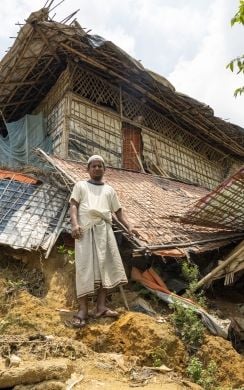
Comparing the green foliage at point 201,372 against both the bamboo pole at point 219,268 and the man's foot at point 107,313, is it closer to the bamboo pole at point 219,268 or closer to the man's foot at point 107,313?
the man's foot at point 107,313

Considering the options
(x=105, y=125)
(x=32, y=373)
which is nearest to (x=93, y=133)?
(x=105, y=125)

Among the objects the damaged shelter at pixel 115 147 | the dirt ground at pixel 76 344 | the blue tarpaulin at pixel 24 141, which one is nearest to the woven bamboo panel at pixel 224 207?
the damaged shelter at pixel 115 147

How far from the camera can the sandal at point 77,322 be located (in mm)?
4539

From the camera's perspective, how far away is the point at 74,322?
4.58 meters

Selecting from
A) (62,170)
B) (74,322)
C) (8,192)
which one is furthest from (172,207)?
(74,322)

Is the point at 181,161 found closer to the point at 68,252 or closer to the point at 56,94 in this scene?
the point at 56,94

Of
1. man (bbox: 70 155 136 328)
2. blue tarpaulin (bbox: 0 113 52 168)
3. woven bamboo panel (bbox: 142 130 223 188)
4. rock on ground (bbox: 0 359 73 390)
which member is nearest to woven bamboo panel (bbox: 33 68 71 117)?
blue tarpaulin (bbox: 0 113 52 168)

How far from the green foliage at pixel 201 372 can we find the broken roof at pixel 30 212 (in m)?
2.42

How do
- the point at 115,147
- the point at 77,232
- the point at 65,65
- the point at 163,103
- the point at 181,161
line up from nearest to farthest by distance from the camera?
1. the point at 77,232
2. the point at 65,65
3. the point at 115,147
4. the point at 163,103
5. the point at 181,161

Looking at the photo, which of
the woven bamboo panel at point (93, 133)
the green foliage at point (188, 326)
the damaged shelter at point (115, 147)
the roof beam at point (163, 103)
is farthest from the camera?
the woven bamboo panel at point (93, 133)

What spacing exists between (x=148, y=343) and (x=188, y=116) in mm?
8328

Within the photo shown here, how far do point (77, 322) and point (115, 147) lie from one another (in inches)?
263

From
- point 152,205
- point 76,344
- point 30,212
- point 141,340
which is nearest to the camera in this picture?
point 76,344

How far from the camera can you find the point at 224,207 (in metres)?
6.04
